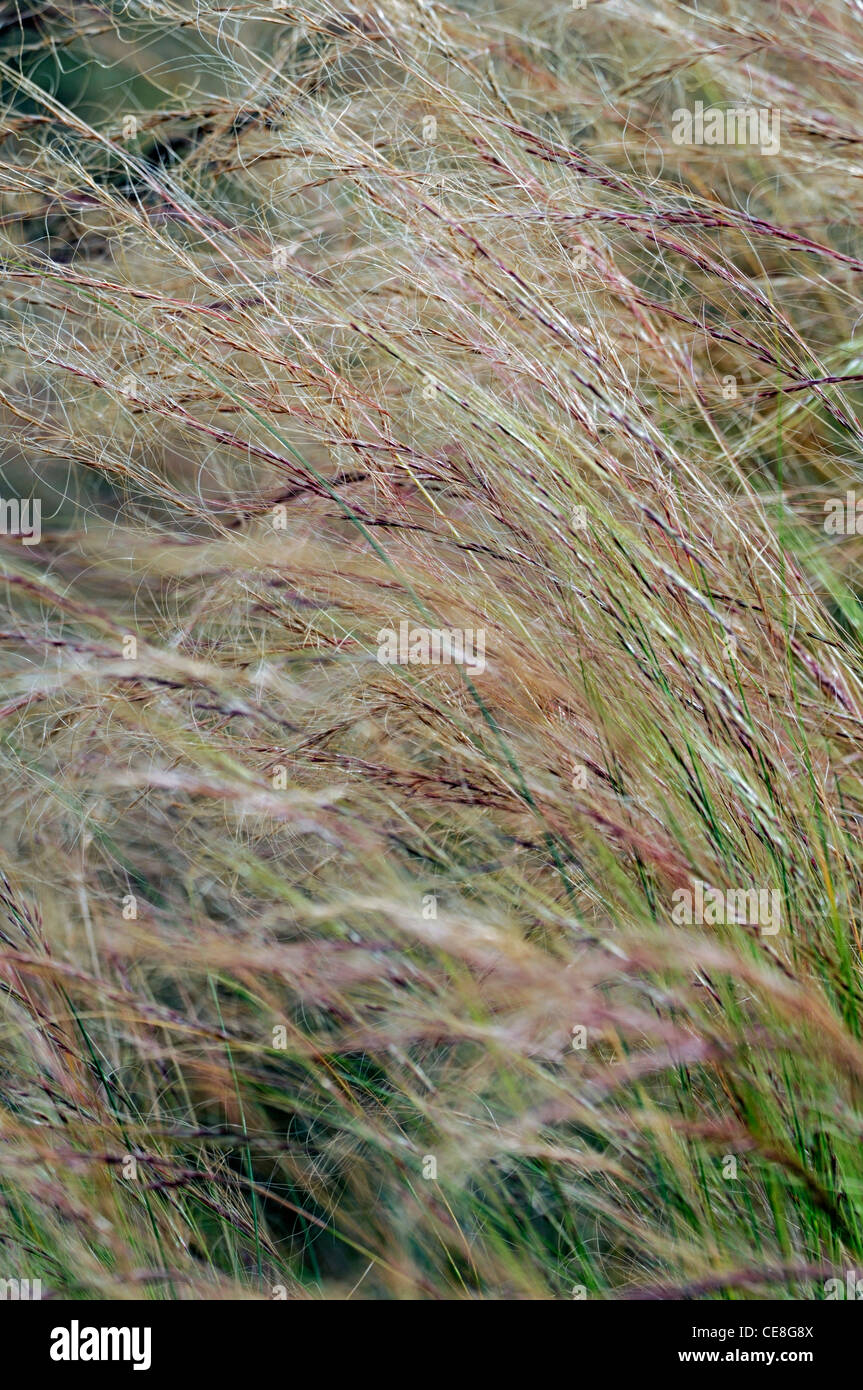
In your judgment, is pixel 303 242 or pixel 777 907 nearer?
pixel 777 907

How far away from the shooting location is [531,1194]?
44.6 inches

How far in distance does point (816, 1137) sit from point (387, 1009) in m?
0.44

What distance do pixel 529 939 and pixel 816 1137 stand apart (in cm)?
33

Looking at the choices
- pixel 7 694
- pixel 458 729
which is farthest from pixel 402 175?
pixel 7 694

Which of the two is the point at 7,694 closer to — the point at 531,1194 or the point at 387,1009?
the point at 387,1009

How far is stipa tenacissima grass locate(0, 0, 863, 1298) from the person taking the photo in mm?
1010

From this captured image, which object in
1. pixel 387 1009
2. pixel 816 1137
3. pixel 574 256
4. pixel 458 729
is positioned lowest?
pixel 816 1137

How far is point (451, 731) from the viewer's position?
115 centimetres

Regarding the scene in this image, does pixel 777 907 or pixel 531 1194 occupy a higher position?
pixel 777 907

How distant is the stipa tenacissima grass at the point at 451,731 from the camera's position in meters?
1.01
